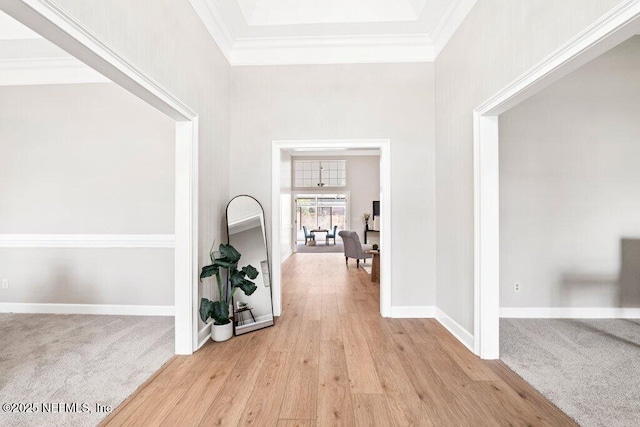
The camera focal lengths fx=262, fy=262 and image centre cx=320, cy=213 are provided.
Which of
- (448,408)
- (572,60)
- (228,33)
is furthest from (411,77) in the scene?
(448,408)

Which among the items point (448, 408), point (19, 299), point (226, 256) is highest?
point (226, 256)

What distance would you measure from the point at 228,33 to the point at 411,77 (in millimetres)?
2171

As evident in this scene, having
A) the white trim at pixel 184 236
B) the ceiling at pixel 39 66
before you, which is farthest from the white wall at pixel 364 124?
the ceiling at pixel 39 66

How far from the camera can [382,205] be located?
126 inches

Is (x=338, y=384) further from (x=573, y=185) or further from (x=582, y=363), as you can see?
(x=573, y=185)

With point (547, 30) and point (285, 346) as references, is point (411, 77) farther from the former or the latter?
point (285, 346)

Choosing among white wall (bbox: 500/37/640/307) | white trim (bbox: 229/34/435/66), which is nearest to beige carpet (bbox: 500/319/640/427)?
white wall (bbox: 500/37/640/307)

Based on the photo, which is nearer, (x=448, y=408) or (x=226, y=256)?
(x=448, y=408)

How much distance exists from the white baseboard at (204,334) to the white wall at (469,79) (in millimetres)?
2485

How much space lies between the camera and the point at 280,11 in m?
2.87

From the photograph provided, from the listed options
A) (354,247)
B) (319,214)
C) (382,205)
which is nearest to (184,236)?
(382,205)

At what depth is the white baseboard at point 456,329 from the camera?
237cm

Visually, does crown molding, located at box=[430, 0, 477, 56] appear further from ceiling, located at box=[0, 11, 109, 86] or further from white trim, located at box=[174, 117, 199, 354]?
ceiling, located at box=[0, 11, 109, 86]

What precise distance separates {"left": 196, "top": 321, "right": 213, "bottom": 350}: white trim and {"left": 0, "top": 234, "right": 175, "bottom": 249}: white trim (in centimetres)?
115
